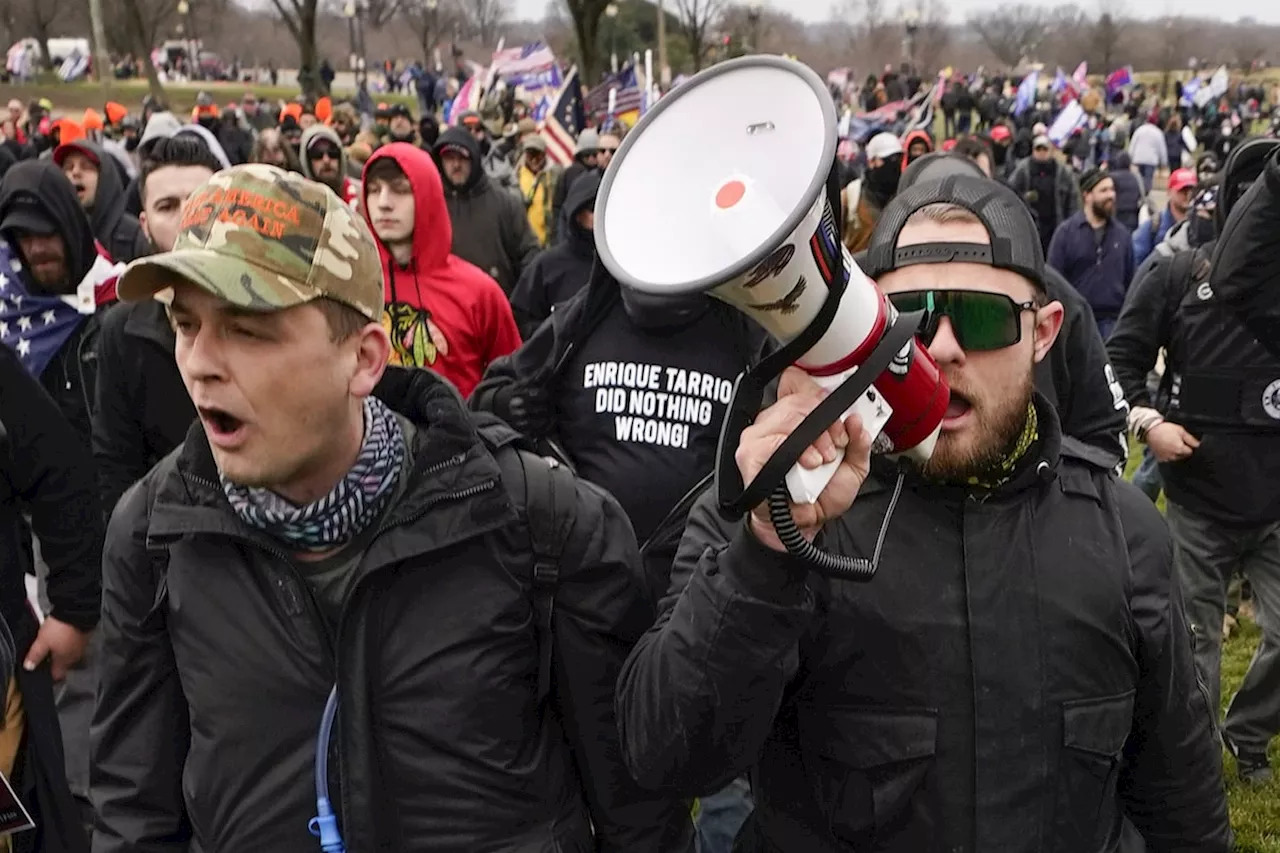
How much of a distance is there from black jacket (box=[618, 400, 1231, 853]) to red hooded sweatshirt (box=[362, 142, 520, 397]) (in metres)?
2.52

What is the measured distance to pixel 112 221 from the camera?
5.74m

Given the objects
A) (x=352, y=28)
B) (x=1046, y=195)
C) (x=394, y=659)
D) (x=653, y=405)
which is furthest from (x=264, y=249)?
(x=352, y=28)

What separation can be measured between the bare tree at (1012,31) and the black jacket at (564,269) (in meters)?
65.4

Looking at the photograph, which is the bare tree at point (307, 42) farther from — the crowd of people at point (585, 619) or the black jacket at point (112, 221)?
the crowd of people at point (585, 619)

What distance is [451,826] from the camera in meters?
1.71

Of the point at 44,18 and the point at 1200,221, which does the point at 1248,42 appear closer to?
the point at 44,18

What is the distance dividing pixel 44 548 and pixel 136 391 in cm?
52

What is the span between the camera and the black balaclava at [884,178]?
16.3 ft

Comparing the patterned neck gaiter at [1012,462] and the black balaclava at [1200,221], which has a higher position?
the patterned neck gaiter at [1012,462]

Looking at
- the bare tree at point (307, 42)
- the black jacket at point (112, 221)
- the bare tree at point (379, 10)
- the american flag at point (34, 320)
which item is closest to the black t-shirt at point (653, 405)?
the american flag at point (34, 320)

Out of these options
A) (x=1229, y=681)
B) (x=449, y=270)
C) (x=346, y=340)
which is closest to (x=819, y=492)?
(x=346, y=340)

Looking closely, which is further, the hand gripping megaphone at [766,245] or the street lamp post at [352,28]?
the street lamp post at [352,28]

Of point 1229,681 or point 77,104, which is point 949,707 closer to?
point 1229,681

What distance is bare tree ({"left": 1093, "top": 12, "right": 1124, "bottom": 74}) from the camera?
57341mm
